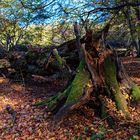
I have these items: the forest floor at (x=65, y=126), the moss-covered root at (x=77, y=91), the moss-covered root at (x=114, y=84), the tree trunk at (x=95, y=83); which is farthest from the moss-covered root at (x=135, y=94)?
the moss-covered root at (x=77, y=91)

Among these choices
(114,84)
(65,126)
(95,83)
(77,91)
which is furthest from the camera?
(114,84)

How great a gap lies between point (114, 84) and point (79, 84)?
961 mm

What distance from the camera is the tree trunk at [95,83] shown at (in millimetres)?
Answer: 7375

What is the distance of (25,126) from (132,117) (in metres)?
2.71

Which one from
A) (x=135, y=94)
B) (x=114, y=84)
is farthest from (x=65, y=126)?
(x=135, y=94)

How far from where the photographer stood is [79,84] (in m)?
7.78

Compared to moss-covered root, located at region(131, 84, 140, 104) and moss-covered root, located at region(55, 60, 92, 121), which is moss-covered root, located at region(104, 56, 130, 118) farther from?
moss-covered root, located at region(55, 60, 92, 121)

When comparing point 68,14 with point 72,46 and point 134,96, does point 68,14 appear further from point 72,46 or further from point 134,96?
point 134,96

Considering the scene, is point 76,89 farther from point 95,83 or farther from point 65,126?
point 65,126

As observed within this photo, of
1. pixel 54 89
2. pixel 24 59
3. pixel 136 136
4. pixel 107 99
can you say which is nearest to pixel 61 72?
pixel 54 89

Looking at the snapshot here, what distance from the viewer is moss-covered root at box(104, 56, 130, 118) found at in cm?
744

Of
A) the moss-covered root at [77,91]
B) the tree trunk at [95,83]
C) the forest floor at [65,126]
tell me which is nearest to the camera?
the forest floor at [65,126]

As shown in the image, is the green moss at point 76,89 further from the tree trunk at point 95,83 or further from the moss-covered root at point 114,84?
the moss-covered root at point 114,84

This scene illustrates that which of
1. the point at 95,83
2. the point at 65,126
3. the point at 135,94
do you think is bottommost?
the point at 65,126
